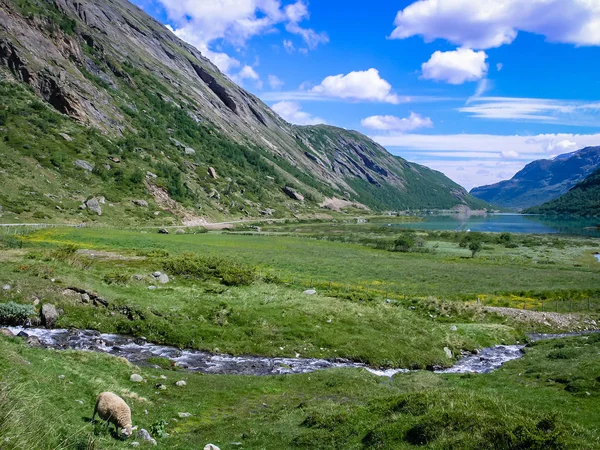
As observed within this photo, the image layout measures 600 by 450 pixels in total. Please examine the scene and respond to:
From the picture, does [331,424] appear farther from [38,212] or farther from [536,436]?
[38,212]

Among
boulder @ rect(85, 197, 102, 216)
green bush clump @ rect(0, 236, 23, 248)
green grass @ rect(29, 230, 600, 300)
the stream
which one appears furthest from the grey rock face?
the stream

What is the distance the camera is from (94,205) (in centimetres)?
10525

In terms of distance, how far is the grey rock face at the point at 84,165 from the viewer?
117238 millimetres

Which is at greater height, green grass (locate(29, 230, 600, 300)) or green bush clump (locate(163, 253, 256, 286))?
green bush clump (locate(163, 253, 256, 286))

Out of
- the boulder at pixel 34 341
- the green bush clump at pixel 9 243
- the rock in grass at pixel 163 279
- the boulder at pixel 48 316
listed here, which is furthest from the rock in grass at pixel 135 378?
the green bush clump at pixel 9 243

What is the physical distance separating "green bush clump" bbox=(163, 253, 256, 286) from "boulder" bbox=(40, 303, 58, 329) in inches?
674

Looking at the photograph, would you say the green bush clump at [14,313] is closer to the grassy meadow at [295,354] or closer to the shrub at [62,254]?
the grassy meadow at [295,354]

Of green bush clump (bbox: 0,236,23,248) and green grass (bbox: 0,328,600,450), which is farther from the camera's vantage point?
green bush clump (bbox: 0,236,23,248)

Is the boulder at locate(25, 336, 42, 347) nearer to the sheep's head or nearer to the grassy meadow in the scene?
the grassy meadow

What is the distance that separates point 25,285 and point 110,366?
1527 centimetres

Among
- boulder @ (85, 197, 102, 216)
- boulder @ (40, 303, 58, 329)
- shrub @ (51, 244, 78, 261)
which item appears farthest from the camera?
boulder @ (85, 197, 102, 216)

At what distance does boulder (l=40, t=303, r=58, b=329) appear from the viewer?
26766 mm

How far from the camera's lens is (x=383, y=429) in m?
12.7

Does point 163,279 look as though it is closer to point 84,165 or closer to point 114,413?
point 114,413
